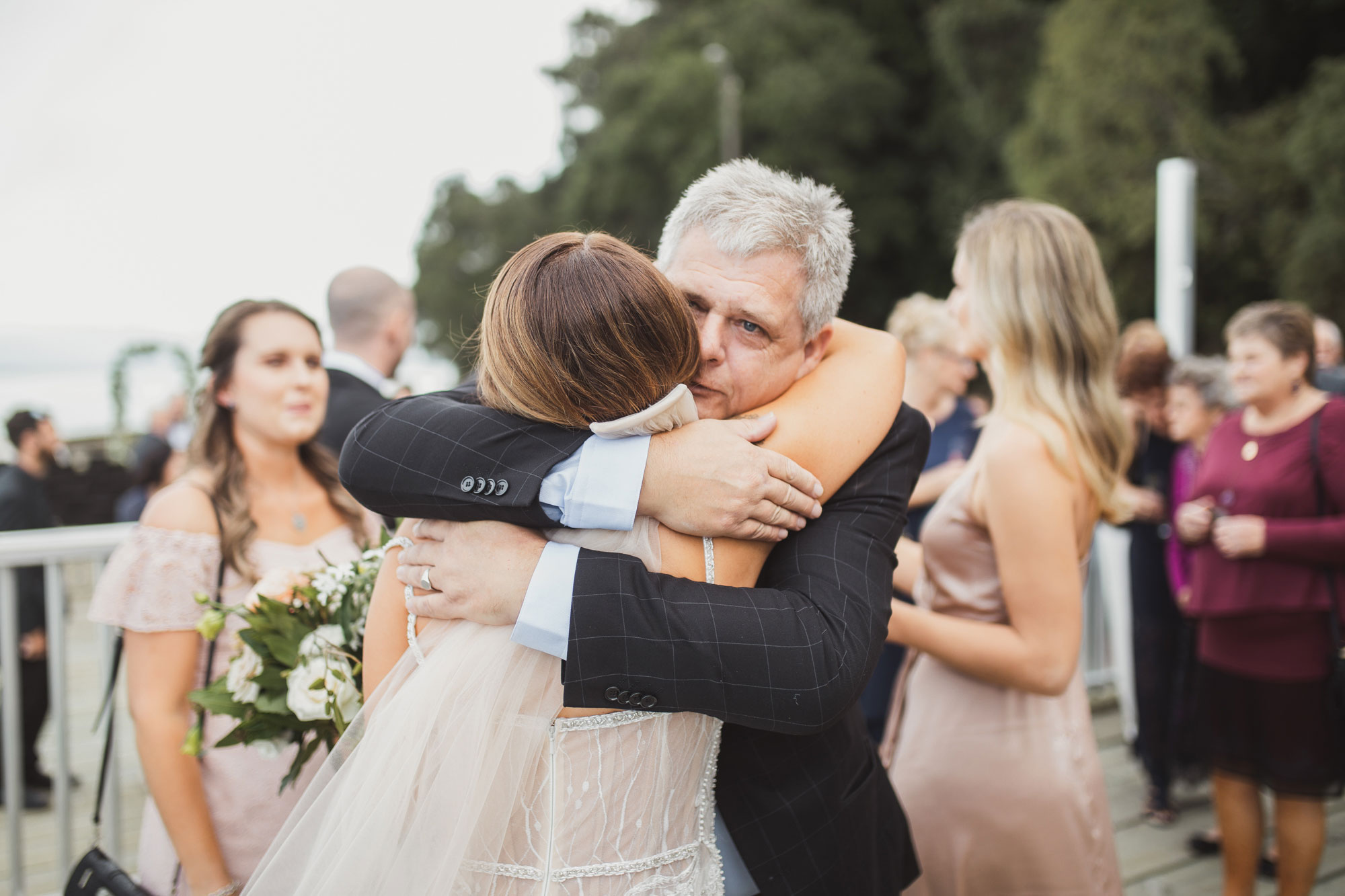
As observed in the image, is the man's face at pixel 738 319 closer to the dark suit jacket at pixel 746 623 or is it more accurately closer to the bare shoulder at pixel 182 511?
the dark suit jacket at pixel 746 623

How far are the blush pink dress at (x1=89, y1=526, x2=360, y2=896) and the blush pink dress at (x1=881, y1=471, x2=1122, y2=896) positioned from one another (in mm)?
1610

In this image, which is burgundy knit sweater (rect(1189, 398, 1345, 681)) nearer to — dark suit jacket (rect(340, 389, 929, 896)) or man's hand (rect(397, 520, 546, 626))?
dark suit jacket (rect(340, 389, 929, 896))

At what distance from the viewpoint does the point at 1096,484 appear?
231cm

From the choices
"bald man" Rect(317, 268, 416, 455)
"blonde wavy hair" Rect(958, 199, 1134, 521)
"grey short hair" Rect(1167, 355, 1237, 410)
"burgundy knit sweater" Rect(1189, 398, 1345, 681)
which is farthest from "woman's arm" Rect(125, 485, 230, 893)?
"grey short hair" Rect(1167, 355, 1237, 410)

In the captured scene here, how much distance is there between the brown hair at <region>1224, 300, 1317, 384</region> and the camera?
12.0 feet

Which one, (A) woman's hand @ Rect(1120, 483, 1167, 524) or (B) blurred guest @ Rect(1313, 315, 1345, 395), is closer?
(A) woman's hand @ Rect(1120, 483, 1167, 524)

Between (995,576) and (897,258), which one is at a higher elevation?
(897,258)

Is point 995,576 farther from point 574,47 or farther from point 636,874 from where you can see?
point 574,47

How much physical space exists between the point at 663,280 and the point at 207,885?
1915 millimetres

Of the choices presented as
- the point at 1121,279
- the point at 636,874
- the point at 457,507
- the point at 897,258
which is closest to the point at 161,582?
the point at 457,507

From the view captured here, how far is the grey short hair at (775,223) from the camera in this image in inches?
61.6

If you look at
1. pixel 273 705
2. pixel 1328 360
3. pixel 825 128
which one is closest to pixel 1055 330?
pixel 273 705

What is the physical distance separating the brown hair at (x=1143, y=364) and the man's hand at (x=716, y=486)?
4.34 meters

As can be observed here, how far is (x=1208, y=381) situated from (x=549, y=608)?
4.52m
